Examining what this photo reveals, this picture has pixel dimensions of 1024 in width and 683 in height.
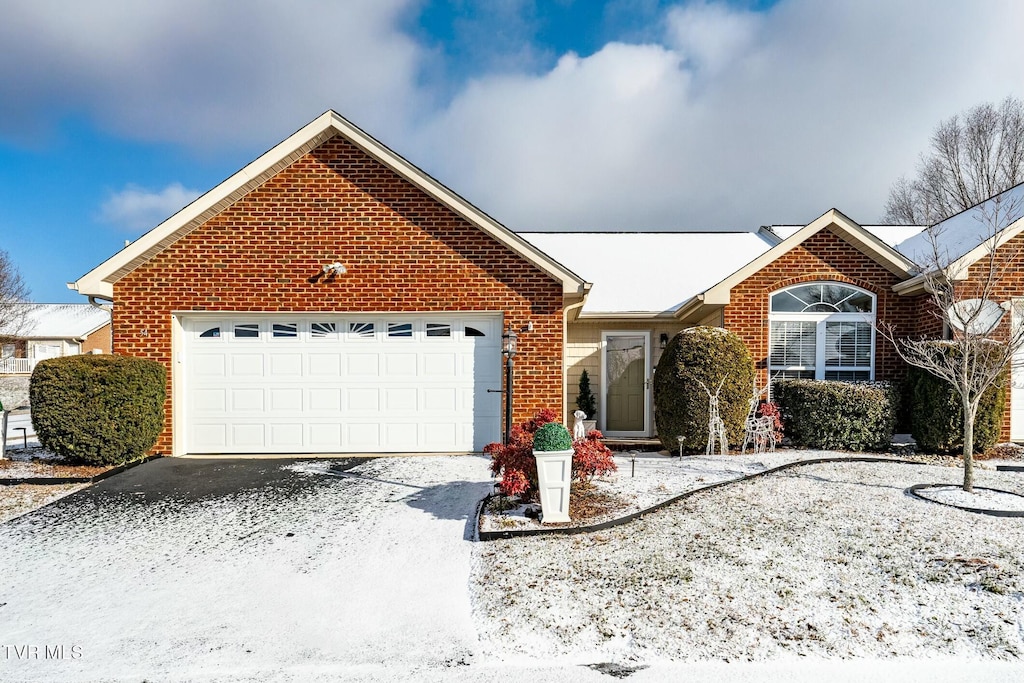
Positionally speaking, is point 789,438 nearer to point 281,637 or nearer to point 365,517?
point 365,517

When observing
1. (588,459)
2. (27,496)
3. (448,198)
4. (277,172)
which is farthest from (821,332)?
(27,496)

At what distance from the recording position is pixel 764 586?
13.7 ft

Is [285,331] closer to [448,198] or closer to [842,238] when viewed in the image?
[448,198]

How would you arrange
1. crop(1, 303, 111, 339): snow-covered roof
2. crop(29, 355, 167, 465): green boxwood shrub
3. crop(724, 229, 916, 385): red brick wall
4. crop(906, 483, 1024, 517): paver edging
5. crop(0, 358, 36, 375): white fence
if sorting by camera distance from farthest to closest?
1. crop(1, 303, 111, 339): snow-covered roof
2. crop(0, 358, 36, 375): white fence
3. crop(724, 229, 916, 385): red brick wall
4. crop(29, 355, 167, 465): green boxwood shrub
5. crop(906, 483, 1024, 517): paver edging

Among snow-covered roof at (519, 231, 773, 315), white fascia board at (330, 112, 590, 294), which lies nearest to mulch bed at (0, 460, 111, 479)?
white fascia board at (330, 112, 590, 294)

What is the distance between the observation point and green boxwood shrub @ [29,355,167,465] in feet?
25.1

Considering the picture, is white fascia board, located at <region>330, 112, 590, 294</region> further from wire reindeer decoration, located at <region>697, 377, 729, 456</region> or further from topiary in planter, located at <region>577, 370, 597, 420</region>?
topiary in planter, located at <region>577, 370, 597, 420</region>

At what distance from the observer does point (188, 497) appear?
6707 millimetres

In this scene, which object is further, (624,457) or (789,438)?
(789,438)

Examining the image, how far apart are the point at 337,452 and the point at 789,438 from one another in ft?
24.5

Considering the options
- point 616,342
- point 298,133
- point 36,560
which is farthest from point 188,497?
point 616,342

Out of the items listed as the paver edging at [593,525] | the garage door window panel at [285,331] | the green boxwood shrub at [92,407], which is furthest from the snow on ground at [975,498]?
the green boxwood shrub at [92,407]

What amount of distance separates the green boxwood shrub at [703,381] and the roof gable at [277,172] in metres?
1.90

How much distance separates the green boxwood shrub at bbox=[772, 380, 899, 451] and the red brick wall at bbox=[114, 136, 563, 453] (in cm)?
412
